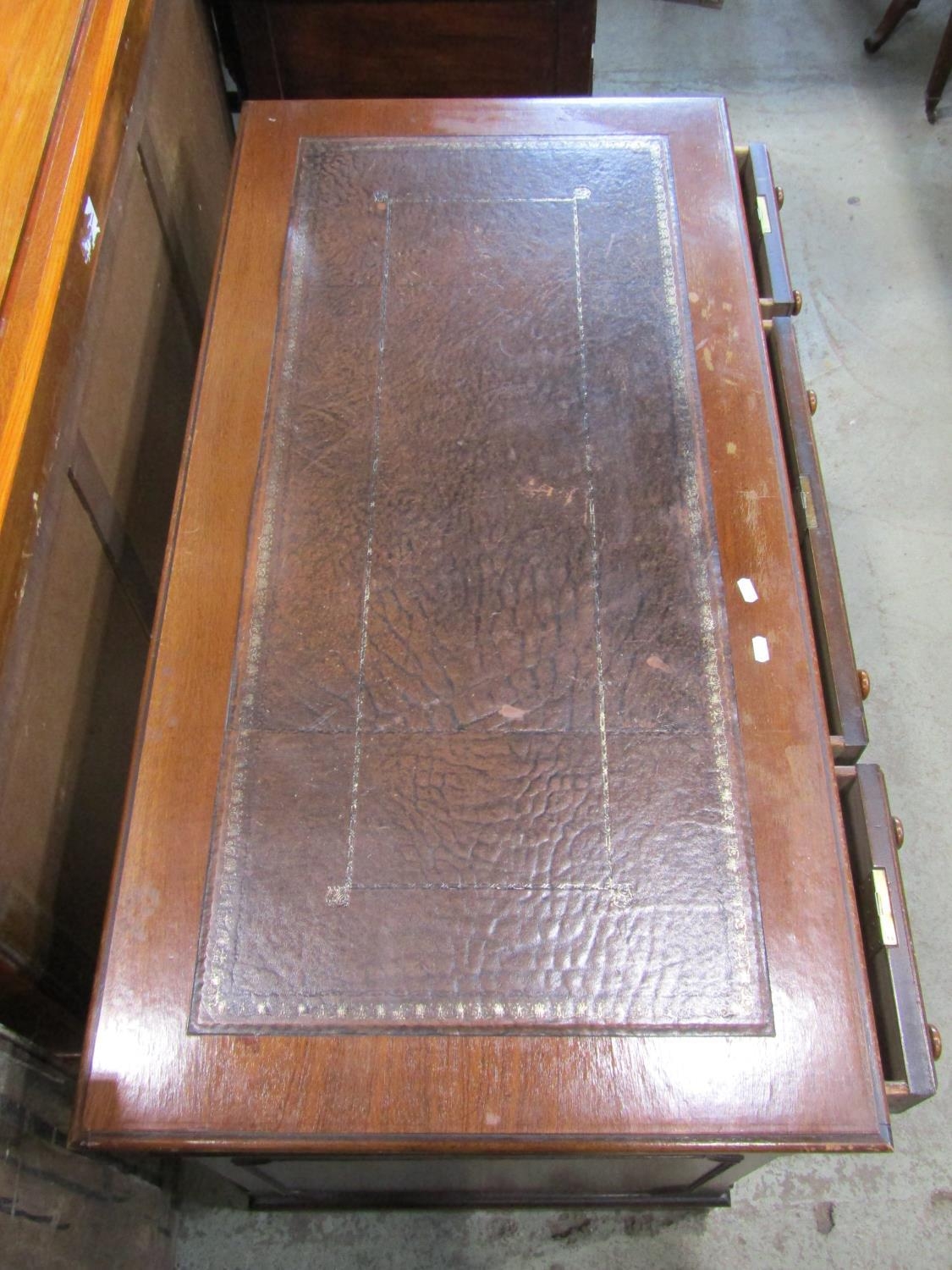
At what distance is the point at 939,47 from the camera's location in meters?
2.90

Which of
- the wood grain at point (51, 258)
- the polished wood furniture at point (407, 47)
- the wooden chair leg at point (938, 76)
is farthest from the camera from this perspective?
the wooden chair leg at point (938, 76)

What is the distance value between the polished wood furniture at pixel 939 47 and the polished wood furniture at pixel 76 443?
217 centimetres

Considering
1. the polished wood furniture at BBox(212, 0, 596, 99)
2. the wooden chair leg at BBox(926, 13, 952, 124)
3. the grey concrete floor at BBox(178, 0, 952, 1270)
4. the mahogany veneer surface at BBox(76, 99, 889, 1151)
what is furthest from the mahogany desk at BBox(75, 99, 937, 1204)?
the wooden chair leg at BBox(926, 13, 952, 124)

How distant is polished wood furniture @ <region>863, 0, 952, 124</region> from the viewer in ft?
9.05

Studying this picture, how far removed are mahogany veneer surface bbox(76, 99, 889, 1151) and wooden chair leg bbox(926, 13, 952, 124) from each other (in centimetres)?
166

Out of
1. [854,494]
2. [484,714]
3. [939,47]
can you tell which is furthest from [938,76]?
[484,714]

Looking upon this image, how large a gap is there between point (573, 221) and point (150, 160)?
691 millimetres

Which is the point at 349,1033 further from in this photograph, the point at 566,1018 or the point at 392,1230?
the point at 392,1230

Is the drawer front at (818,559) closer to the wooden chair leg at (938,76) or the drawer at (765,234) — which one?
the drawer at (765,234)

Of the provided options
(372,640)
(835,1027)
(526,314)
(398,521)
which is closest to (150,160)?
(526,314)

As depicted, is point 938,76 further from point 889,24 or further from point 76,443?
point 76,443

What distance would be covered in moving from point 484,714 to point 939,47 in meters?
2.84

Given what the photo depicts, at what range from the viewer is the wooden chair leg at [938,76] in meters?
2.74

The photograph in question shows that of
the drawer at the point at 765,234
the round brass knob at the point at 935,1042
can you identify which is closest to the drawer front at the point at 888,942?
the round brass knob at the point at 935,1042
